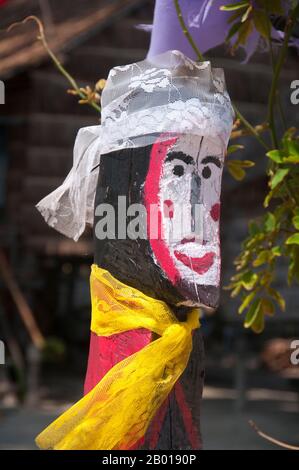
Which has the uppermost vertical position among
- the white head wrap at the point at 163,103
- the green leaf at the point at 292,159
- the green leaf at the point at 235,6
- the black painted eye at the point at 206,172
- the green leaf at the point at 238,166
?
the green leaf at the point at 235,6

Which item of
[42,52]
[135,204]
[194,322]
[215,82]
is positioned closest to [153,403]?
[194,322]

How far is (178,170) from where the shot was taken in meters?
1.95

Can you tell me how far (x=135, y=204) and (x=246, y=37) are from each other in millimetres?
856

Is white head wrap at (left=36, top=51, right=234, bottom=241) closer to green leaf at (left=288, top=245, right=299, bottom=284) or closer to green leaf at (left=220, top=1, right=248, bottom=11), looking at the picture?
green leaf at (left=220, top=1, right=248, bottom=11)

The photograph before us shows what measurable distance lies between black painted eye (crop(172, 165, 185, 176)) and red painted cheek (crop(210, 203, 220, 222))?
13 cm

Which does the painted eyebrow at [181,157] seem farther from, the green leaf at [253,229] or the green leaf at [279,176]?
the green leaf at [253,229]

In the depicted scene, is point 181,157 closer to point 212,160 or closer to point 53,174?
point 212,160

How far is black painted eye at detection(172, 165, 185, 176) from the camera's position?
6.37 ft

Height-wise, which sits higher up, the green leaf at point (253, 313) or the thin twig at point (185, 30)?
the thin twig at point (185, 30)

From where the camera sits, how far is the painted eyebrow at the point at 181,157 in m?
1.94

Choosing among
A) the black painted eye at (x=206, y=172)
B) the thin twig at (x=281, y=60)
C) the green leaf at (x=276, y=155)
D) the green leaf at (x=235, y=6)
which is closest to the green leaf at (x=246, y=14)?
the green leaf at (x=235, y=6)

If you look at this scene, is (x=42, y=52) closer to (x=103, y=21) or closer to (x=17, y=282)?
(x=103, y=21)

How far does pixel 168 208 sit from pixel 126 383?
0.45m

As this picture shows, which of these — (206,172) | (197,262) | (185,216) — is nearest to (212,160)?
(206,172)
